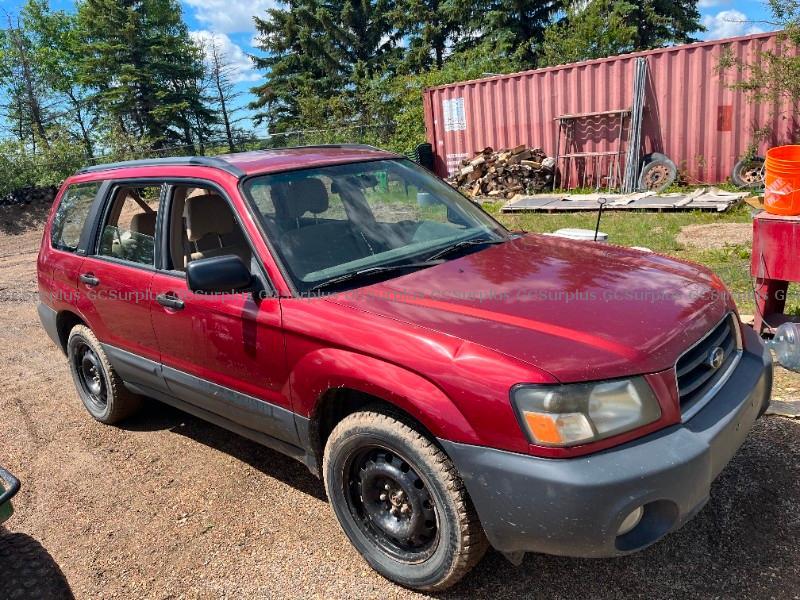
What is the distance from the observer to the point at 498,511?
212 centimetres

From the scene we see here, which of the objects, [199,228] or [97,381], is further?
[97,381]

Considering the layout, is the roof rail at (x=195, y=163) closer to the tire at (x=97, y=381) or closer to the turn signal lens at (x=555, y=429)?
the tire at (x=97, y=381)

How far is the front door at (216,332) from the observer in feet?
9.40

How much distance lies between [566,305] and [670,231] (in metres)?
6.68

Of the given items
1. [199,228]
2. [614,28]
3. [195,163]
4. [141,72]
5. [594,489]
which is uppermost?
[141,72]

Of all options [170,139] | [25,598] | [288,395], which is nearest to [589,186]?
[288,395]

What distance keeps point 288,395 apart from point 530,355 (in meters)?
1.20

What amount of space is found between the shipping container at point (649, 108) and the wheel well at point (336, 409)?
11098 mm

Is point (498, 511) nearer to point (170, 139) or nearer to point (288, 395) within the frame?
point (288, 395)

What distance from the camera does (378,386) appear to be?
7.72ft

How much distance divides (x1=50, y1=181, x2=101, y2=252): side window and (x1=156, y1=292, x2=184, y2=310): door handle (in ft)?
4.25

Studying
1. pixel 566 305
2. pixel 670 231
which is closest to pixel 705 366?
pixel 566 305

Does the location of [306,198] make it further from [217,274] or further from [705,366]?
[705,366]

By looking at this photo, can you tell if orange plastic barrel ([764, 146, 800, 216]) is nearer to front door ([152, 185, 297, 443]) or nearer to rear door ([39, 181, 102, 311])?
front door ([152, 185, 297, 443])
